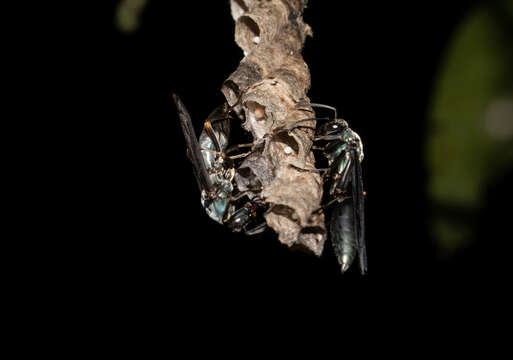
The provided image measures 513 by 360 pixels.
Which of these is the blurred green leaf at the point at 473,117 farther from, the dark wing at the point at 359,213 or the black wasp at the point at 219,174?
the black wasp at the point at 219,174

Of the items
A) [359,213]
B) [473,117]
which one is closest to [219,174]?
[359,213]

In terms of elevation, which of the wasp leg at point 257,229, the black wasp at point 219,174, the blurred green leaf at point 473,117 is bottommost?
the blurred green leaf at point 473,117

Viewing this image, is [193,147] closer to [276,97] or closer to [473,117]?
[276,97]

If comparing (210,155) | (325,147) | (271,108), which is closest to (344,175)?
(325,147)

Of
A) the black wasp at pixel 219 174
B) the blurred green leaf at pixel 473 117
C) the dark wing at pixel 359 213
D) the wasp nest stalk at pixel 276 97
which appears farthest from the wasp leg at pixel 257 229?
the blurred green leaf at pixel 473 117

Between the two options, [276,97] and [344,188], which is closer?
[276,97]

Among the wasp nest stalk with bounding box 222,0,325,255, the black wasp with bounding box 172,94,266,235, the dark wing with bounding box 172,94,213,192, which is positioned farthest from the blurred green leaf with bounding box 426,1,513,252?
the dark wing with bounding box 172,94,213,192
